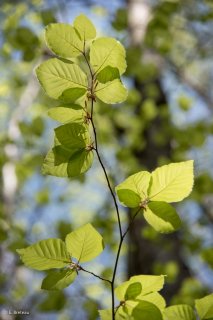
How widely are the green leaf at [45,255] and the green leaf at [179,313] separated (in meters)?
0.18

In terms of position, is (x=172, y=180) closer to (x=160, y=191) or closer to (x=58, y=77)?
(x=160, y=191)

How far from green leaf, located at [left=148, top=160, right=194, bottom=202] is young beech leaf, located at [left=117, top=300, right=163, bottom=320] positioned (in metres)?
0.17

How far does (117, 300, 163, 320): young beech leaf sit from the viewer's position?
1.77 feet

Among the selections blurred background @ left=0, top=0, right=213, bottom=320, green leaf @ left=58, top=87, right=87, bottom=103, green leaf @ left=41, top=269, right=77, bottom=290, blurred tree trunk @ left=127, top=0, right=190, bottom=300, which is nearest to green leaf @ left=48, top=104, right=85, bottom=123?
green leaf @ left=58, top=87, right=87, bottom=103

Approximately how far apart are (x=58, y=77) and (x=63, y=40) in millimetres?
67

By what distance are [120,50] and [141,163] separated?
2199 mm

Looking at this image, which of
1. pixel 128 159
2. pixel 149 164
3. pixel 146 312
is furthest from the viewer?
pixel 149 164

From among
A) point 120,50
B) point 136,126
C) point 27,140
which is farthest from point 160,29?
point 120,50

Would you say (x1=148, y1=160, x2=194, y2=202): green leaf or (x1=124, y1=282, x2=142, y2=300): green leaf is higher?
(x1=148, y1=160, x2=194, y2=202): green leaf

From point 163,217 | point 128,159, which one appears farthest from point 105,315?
point 128,159

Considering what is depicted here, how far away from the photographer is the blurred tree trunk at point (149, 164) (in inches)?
76.7

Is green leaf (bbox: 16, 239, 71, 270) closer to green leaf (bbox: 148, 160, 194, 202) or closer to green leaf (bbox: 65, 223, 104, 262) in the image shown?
green leaf (bbox: 65, 223, 104, 262)

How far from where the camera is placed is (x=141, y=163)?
275 centimetres

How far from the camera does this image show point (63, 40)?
0.60 m
